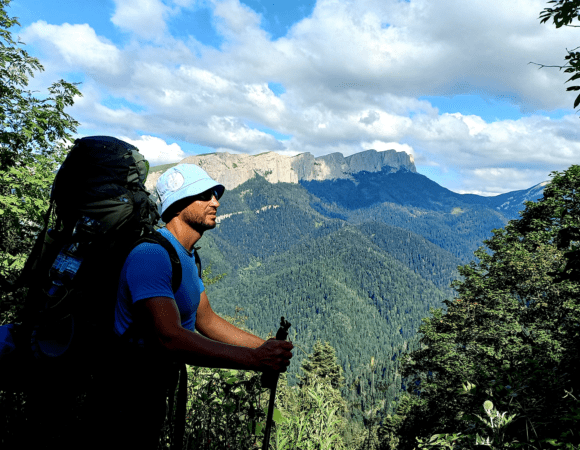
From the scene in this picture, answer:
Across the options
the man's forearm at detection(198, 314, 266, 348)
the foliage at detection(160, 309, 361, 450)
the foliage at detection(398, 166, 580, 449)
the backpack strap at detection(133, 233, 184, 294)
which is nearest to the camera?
the backpack strap at detection(133, 233, 184, 294)

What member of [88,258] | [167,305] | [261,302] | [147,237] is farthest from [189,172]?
[261,302]

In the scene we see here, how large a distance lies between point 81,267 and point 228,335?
2.69 ft

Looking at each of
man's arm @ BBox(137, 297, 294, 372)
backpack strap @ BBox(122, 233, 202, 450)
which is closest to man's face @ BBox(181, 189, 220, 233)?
backpack strap @ BBox(122, 233, 202, 450)

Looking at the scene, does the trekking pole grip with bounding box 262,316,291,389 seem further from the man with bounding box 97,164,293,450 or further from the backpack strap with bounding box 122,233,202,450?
the backpack strap with bounding box 122,233,202,450

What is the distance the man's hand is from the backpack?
376 millimetres

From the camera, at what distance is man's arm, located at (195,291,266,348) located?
1892 millimetres

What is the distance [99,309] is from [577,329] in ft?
10.9

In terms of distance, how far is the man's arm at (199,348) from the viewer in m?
1.27

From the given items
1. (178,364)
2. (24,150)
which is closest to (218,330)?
(178,364)

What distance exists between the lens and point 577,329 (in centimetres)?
273

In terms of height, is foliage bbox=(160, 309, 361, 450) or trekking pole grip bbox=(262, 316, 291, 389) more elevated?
trekking pole grip bbox=(262, 316, 291, 389)

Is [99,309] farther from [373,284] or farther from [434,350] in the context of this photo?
[373,284]

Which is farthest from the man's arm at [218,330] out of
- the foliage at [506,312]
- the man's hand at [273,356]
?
the foliage at [506,312]

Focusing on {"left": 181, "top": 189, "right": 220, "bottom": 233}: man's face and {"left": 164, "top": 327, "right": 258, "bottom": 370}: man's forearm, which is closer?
{"left": 164, "top": 327, "right": 258, "bottom": 370}: man's forearm
